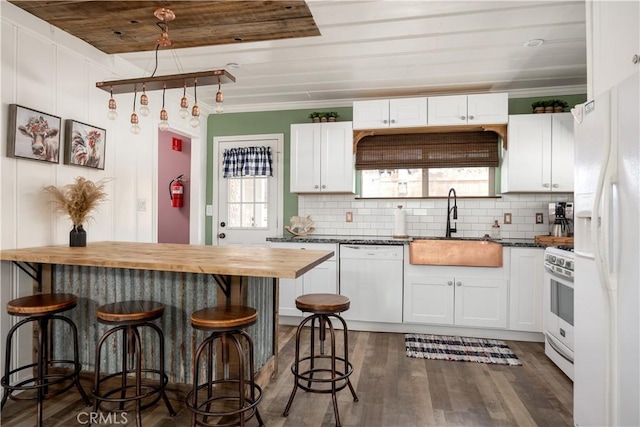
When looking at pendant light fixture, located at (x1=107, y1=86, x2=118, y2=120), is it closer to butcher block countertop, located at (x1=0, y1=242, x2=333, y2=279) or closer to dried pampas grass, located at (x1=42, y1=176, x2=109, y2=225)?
dried pampas grass, located at (x1=42, y1=176, x2=109, y2=225)

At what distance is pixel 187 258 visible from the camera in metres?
2.15

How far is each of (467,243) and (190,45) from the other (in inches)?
117

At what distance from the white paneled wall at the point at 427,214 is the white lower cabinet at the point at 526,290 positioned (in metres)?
0.67

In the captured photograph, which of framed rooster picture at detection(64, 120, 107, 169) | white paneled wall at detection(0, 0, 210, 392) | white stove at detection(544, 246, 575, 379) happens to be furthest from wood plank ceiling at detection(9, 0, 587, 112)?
white stove at detection(544, 246, 575, 379)

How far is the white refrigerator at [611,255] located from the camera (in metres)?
1.55

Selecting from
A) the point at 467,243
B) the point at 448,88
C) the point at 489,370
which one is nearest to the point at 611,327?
the point at 489,370

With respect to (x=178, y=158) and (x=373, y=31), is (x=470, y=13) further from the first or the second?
(x=178, y=158)

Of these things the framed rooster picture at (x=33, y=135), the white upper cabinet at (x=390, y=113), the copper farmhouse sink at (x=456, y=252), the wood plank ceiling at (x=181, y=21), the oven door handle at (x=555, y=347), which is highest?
the wood plank ceiling at (x=181, y=21)

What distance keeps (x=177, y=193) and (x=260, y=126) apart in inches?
70.9

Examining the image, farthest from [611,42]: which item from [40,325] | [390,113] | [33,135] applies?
[33,135]

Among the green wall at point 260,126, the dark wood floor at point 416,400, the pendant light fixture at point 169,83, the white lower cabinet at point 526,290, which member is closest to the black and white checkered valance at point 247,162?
the green wall at point 260,126

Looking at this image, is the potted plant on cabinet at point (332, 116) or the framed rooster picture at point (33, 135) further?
the potted plant on cabinet at point (332, 116)

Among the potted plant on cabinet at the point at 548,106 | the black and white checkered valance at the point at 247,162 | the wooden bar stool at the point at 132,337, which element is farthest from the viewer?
the black and white checkered valance at the point at 247,162

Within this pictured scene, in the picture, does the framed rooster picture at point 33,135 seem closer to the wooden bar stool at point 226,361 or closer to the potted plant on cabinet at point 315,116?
the wooden bar stool at point 226,361
